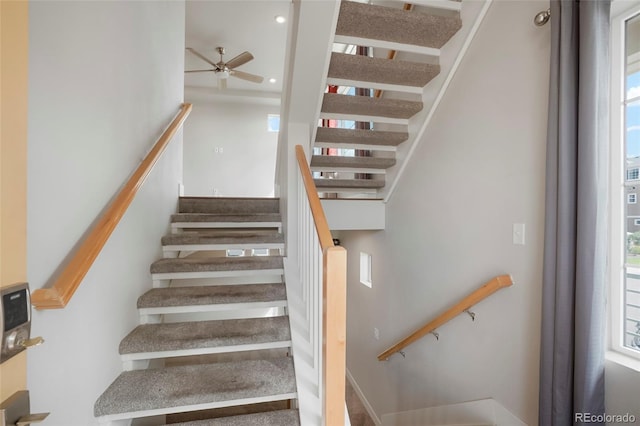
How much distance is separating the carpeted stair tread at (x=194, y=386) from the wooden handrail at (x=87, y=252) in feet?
2.17

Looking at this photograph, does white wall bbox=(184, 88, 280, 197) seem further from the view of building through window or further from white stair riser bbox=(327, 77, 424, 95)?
the view of building through window

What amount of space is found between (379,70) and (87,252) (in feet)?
6.31

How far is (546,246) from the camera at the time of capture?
1.39m

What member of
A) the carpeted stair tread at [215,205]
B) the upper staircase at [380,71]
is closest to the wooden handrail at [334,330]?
the upper staircase at [380,71]

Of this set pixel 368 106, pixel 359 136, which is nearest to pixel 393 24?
pixel 368 106

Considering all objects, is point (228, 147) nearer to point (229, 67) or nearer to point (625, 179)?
point (229, 67)

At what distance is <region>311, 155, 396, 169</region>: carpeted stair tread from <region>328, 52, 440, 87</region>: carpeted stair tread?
0.64 m

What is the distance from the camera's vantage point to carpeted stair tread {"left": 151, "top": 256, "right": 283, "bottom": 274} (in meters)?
2.18

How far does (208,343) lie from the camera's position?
67.8 inches

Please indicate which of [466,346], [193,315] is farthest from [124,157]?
[193,315]

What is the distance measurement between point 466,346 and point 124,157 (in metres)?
2.41

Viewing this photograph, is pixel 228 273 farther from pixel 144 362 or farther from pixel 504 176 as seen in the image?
pixel 504 176

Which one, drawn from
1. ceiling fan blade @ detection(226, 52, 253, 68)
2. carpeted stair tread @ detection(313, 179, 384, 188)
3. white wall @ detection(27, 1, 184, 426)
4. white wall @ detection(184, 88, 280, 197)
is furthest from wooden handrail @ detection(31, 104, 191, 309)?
white wall @ detection(184, 88, 280, 197)

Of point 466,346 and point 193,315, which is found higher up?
point 466,346
